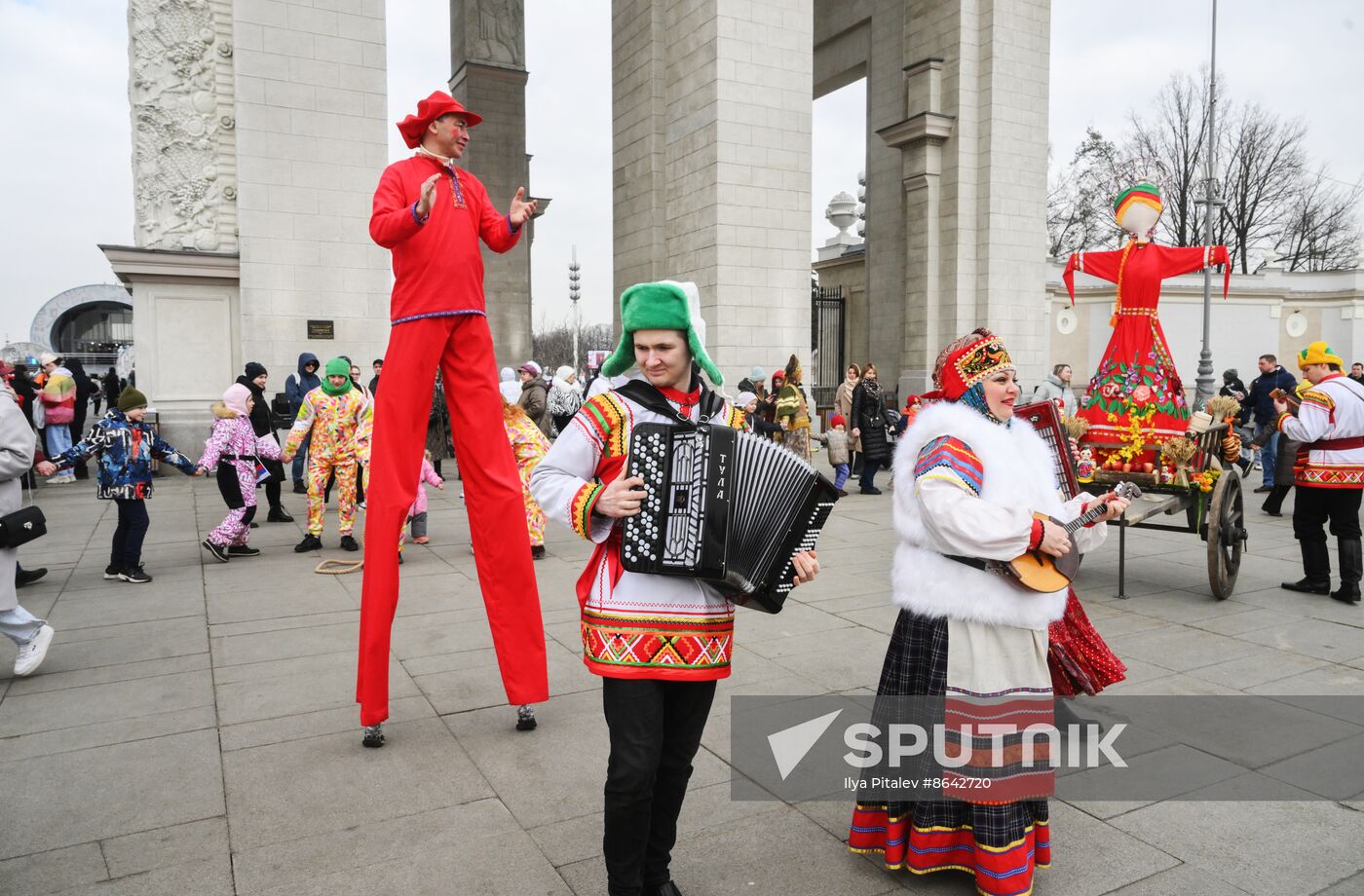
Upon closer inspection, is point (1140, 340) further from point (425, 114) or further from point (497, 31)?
point (497, 31)

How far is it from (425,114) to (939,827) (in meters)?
3.49

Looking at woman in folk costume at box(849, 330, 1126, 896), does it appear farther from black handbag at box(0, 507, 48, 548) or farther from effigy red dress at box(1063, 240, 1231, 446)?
black handbag at box(0, 507, 48, 548)

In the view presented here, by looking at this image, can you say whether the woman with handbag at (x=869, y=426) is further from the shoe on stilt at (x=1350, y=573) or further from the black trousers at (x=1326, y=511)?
the shoe on stilt at (x=1350, y=573)

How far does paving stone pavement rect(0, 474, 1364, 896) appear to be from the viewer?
3.14 meters

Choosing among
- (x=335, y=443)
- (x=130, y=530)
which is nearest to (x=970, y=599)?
(x=130, y=530)

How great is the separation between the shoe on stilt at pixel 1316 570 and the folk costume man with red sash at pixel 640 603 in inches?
249

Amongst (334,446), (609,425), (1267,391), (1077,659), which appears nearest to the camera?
(609,425)

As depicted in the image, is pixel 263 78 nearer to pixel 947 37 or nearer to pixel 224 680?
pixel 224 680

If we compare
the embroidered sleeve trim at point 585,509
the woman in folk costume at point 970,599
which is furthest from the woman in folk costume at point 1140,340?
the embroidered sleeve trim at point 585,509

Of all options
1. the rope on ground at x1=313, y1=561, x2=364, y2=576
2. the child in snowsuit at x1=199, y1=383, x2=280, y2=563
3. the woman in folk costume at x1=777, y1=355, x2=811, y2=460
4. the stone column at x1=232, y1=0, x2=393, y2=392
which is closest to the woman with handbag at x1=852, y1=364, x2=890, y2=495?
the woman in folk costume at x1=777, y1=355, x2=811, y2=460

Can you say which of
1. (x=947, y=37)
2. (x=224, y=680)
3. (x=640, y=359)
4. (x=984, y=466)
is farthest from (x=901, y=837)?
(x=947, y=37)

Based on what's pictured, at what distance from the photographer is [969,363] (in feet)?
10.6

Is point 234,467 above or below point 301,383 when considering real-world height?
below

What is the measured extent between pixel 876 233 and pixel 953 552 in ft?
60.1
